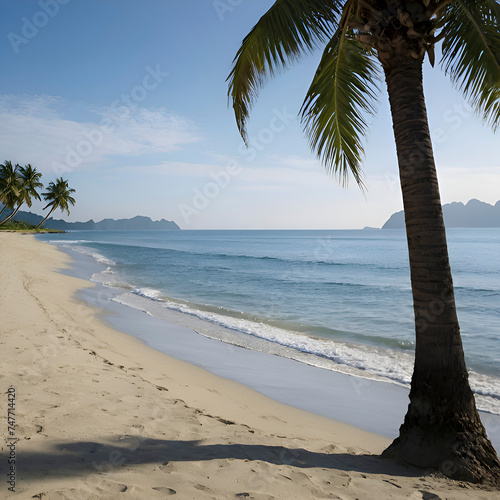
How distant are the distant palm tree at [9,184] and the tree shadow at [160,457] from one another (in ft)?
216

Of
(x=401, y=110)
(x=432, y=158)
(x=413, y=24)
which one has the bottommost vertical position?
(x=432, y=158)

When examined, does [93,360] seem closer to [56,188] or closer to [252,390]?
[252,390]

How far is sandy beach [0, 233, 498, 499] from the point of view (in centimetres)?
276

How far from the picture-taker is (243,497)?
2678mm

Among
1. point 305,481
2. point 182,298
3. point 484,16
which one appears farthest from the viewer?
point 182,298

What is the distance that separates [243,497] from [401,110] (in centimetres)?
385

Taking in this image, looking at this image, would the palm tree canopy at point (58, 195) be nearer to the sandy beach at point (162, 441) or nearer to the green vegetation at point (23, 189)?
the green vegetation at point (23, 189)

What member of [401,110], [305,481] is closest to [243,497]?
[305,481]

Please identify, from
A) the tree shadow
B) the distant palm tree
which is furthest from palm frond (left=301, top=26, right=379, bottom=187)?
the distant palm tree

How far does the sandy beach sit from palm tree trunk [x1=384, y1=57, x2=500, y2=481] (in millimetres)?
303

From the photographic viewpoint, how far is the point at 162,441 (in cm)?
359

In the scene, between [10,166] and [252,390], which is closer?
[252,390]

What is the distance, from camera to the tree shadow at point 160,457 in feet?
9.28

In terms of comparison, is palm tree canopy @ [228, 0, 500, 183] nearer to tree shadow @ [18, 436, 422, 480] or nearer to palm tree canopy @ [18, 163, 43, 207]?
tree shadow @ [18, 436, 422, 480]
